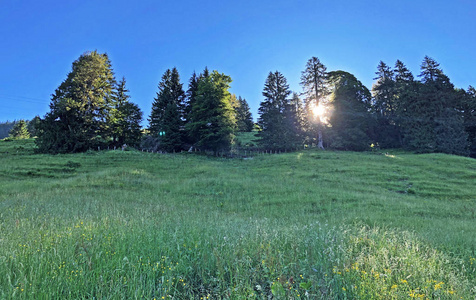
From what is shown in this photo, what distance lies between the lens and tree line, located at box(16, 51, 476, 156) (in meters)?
35.0

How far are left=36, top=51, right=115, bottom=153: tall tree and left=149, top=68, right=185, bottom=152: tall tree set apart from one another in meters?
7.97

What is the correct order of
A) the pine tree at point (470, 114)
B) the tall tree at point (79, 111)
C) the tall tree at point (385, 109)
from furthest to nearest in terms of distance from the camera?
the tall tree at point (385, 109), the pine tree at point (470, 114), the tall tree at point (79, 111)

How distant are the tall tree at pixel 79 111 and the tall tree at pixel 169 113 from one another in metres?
7.97

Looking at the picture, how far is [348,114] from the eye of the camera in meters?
45.7

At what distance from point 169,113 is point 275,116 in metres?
20.5

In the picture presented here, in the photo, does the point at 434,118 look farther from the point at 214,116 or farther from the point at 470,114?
the point at 214,116

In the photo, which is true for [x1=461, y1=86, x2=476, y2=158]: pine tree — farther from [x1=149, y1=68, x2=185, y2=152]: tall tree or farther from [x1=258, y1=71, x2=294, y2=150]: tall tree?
[x1=149, y1=68, x2=185, y2=152]: tall tree

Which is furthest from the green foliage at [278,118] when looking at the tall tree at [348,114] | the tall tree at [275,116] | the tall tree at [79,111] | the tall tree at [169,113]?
the tall tree at [79,111]

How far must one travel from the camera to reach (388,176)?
2016cm

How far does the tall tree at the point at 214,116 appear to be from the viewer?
117 ft

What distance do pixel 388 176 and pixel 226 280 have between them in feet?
71.2

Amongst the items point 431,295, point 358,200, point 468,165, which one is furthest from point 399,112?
point 431,295

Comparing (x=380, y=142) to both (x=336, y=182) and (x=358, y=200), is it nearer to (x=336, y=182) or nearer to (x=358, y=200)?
(x=336, y=182)

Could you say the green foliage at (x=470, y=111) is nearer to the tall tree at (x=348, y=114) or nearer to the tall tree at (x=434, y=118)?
the tall tree at (x=434, y=118)
